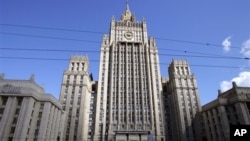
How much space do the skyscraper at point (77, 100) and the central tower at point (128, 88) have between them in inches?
271

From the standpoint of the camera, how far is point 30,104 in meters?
57.3

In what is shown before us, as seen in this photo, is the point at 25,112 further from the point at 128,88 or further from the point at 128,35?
the point at 128,35

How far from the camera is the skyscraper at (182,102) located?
77500mm

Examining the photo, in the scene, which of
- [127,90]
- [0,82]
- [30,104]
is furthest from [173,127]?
[0,82]

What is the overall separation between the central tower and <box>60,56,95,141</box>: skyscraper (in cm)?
688

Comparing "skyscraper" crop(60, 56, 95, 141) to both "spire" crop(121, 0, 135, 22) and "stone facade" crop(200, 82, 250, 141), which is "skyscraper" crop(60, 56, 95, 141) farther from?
"stone facade" crop(200, 82, 250, 141)

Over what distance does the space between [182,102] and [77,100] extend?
45248 millimetres

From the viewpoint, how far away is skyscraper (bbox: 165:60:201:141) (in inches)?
3051

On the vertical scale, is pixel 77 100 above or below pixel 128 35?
below

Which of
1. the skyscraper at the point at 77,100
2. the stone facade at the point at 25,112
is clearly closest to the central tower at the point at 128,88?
the skyscraper at the point at 77,100

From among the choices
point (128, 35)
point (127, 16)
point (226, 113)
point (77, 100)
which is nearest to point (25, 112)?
point (77, 100)

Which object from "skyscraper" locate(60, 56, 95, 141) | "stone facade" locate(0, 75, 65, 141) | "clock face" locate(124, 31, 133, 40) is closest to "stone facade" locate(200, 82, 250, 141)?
"skyscraper" locate(60, 56, 95, 141)

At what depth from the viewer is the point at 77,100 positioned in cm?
8212

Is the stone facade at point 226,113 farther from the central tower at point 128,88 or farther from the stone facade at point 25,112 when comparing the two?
the stone facade at point 25,112
